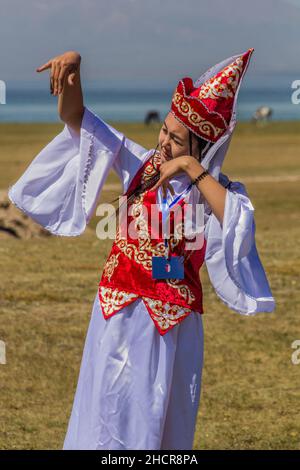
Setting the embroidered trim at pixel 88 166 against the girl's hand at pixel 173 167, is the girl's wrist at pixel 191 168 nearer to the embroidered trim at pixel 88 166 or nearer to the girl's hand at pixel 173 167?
the girl's hand at pixel 173 167

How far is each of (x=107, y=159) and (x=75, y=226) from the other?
341 mm

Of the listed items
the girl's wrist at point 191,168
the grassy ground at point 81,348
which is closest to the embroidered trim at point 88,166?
the girl's wrist at point 191,168

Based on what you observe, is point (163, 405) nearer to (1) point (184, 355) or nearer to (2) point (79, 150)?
(1) point (184, 355)

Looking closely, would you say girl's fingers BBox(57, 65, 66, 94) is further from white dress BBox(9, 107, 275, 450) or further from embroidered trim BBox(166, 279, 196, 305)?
embroidered trim BBox(166, 279, 196, 305)

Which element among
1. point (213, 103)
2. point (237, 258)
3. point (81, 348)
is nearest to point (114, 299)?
point (237, 258)

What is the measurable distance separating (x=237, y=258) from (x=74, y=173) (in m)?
0.92

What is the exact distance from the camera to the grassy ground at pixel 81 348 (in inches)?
305

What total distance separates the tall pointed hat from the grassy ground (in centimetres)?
300

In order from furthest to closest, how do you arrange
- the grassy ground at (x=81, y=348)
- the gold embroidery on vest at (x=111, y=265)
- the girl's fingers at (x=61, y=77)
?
the grassy ground at (x=81, y=348) < the gold embroidery on vest at (x=111, y=265) < the girl's fingers at (x=61, y=77)

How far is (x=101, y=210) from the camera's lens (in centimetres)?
519

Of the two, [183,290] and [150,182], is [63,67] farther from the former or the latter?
[183,290]

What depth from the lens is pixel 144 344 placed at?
5000mm

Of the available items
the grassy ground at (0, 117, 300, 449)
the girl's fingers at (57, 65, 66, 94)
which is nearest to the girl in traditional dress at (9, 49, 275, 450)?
the girl's fingers at (57, 65, 66, 94)
